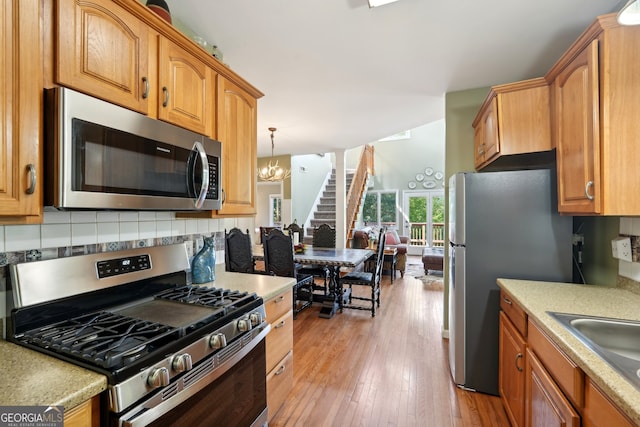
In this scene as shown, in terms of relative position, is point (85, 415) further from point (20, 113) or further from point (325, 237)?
point (325, 237)

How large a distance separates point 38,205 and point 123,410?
695 millimetres

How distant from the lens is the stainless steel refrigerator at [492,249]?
6.15 feet

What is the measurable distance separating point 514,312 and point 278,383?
1.45 m

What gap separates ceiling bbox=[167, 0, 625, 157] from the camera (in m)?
1.74

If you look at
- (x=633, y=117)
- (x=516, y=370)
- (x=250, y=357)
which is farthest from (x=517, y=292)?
(x=250, y=357)

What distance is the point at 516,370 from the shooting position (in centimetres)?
160

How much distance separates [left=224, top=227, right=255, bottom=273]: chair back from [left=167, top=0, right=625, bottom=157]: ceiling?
1615 mm

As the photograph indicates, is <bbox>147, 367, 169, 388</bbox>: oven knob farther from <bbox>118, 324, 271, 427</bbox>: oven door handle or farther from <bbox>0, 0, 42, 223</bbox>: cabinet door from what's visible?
<bbox>0, 0, 42, 223</bbox>: cabinet door

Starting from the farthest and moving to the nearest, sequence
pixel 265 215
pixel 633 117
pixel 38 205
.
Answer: pixel 265 215, pixel 633 117, pixel 38 205

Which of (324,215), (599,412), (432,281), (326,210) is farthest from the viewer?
(326,210)

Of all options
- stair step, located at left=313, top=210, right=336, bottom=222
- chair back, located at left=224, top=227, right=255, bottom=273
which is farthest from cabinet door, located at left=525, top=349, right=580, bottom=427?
stair step, located at left=313, top=210, right=336, bottom=222

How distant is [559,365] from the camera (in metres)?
1.11

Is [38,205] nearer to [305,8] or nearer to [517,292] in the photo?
[305,8]

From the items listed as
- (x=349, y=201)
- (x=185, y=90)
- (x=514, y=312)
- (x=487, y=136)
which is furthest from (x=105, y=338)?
(x=349, y=201)
